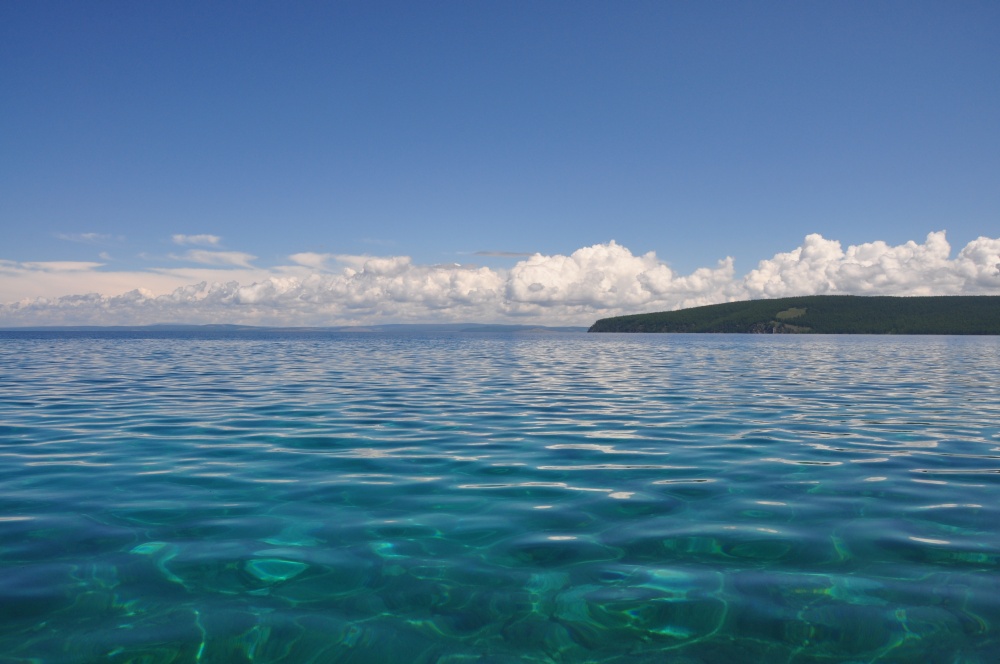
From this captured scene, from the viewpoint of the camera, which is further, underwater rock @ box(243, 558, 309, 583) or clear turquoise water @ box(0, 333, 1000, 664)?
underwater rock @ box(243, 558, 309, 583)

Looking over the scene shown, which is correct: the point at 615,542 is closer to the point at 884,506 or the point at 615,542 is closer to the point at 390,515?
the point at 390,515

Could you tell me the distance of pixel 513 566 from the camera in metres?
7.66

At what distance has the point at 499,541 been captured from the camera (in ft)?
28.1

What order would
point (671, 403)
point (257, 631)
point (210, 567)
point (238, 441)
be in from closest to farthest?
point (257, 631) < point (210, 567) < point (238, 441) < point (671, 403)

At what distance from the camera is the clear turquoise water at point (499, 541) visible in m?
5.96

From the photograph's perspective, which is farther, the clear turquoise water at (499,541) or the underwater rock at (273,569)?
the underwater rock at (273,569)

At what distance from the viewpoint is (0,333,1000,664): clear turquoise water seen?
5957mm

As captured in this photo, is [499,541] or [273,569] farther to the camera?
[499,541]

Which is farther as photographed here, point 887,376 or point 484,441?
point 887,376

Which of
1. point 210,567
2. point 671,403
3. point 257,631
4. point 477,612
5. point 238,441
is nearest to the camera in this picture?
point 257,631

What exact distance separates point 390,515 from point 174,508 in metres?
3.47

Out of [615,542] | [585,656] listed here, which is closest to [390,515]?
[615,542]

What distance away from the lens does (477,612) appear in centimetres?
648

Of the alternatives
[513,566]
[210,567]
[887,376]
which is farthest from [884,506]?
[887,376]
